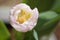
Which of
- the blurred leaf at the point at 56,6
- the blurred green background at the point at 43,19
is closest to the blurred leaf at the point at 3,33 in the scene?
the blurred green background at the point at 43,19

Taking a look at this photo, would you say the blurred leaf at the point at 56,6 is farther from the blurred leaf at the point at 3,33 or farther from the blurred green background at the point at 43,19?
the blurred leaf at the point at 3,33

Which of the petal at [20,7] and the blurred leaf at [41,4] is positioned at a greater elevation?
the petal at [20,7]

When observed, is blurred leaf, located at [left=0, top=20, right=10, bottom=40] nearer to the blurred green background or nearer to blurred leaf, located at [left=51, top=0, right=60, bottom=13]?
the blurred green background

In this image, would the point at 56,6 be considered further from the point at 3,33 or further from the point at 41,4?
the point at 3,33

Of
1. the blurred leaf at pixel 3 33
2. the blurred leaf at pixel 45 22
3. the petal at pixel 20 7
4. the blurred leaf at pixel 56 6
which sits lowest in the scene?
the blurred leaf at pixel 3 33

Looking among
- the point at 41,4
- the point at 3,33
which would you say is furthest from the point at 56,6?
the point at 3,33

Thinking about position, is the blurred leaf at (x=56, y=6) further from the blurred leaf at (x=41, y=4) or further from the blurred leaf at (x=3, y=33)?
the blurred leaf at (x=3, y=33)

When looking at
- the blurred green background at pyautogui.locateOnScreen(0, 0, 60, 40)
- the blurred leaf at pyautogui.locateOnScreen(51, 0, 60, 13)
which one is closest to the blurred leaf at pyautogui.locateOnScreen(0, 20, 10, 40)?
the blurred green background at pyautogui.locateOnScreen(0, 0, 60, 40)

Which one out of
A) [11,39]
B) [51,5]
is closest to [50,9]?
[51,5]
